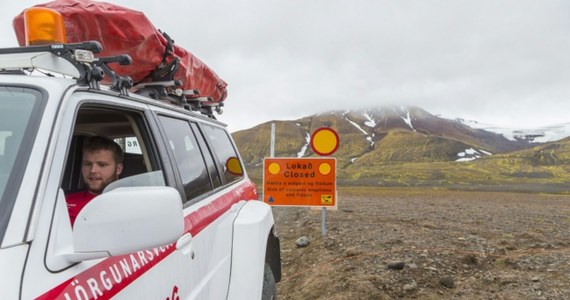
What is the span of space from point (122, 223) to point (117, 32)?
5.21 ft

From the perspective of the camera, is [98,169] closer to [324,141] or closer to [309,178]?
[309,178]

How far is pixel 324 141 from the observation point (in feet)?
26.1

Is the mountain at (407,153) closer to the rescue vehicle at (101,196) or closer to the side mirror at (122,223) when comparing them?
the rescue vehicle at (101,196)

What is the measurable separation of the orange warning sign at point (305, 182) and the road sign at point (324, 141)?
233mm

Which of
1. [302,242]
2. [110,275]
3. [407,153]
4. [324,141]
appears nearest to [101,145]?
[110,275]

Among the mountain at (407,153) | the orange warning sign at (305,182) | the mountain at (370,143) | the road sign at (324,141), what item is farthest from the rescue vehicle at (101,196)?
the mountain at (370,143)

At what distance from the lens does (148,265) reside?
5.57 feet

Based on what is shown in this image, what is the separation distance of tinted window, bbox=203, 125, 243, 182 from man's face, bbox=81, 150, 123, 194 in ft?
3.49

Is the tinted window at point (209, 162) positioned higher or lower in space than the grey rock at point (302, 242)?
higher

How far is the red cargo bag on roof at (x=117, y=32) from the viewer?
91.4 inches

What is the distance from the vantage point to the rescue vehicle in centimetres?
120

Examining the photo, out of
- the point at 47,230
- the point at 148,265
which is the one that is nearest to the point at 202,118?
the point at 148,265

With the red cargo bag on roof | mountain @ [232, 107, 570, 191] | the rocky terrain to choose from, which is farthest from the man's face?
mountain @ [232, 107, 570, 191]

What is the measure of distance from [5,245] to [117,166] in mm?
1215
